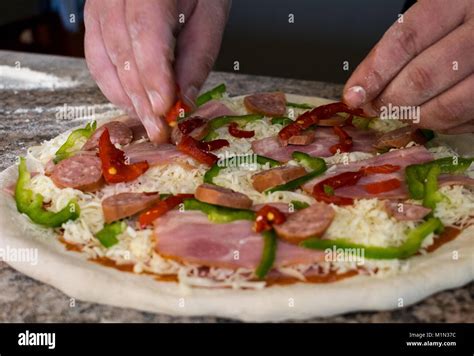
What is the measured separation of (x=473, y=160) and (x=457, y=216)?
1.53 ft

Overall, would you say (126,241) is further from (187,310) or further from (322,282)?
(322,282)

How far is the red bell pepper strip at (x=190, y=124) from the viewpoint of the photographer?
3.40 meters

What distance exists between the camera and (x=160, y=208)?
2.62m

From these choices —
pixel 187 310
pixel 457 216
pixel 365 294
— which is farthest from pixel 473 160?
pixel 187 310

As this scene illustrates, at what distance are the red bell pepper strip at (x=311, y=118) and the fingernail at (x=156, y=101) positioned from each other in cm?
77

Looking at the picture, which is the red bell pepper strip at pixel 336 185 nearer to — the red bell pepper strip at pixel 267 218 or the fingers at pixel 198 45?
the red bell pepper strip at pixel 267 218

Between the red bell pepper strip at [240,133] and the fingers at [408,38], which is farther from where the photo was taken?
the red bell pepper strip at [240,133]

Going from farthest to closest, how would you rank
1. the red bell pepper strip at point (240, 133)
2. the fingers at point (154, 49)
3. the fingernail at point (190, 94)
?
the red bell pepper strip at point (240, 133) < the fingernail at point (190, 94) < the fingers at point (154, 49)

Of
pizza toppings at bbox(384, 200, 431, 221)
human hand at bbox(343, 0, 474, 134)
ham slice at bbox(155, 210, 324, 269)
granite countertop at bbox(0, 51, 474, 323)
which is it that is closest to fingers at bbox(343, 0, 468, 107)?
human hand at bbox(343, 0, 474, 134)

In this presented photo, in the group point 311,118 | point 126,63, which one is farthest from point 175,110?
point 311,118

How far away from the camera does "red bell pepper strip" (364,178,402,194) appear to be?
9.20 ft

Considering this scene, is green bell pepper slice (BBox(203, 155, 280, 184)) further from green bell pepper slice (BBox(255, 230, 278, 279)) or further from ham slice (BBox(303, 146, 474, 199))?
green bell pepper slice (BBox(255, 230, 278, 279))

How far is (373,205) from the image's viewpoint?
2.67 meters

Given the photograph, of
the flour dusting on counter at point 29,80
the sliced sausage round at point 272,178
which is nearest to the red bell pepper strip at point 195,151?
the sliced sausage round at point 272,178
